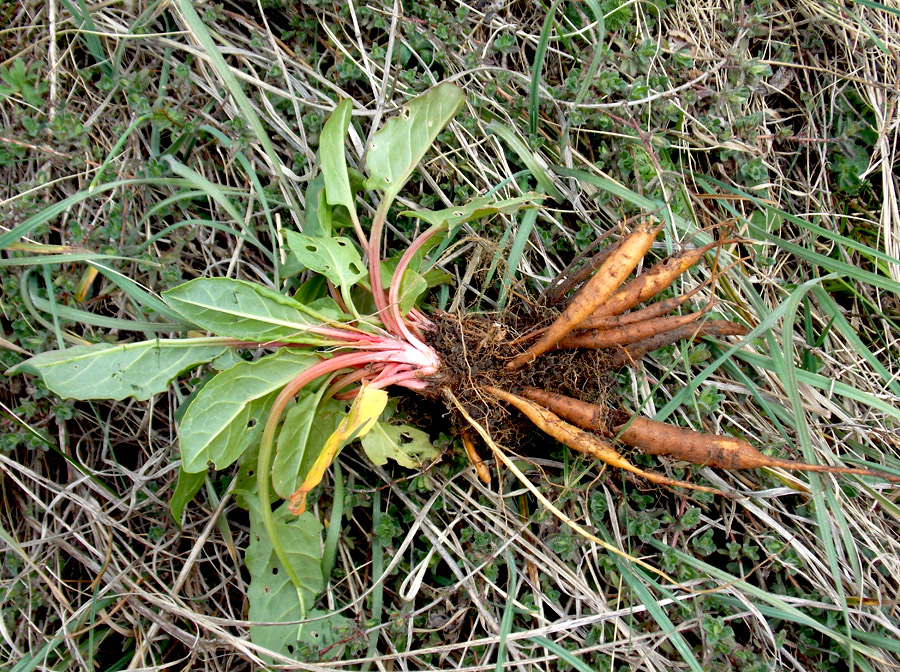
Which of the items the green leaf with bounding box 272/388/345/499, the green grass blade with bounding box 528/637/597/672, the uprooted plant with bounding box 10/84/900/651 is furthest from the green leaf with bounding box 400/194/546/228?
the green grass blade with bounding box 528/637/597/672

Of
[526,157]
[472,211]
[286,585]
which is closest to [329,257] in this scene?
[472,211]

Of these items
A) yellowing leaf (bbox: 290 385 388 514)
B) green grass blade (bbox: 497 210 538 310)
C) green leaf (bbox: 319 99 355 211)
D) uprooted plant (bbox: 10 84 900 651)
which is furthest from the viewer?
green grass blade (bbox: 497 210 538 310)

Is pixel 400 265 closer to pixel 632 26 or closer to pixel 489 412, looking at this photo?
pixel 489 412

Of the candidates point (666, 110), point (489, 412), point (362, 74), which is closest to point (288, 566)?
point (489, 412)

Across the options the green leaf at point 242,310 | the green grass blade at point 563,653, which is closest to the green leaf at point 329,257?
the green leaf at point 242,310

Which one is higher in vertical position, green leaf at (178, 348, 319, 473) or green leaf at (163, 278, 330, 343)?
green leaf at (163, 278, 330, 343)

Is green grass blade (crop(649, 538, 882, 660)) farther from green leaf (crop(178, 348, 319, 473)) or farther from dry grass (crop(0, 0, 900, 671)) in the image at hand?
green leaf (crop(178, 348, 319, 473))
